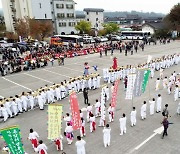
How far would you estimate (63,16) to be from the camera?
58.0 meters

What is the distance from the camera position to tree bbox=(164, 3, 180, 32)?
51.0m

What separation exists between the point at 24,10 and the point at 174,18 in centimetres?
3368

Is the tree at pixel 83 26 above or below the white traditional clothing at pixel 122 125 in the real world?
above

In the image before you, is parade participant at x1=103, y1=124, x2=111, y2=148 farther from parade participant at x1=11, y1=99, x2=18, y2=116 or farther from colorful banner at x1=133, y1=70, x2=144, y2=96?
parade participant at x1=11, y1=99, x2=18, y2=116

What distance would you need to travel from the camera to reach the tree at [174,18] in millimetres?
51016

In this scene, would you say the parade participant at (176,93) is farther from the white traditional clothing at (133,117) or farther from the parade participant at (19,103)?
the parade participant at (19,103)

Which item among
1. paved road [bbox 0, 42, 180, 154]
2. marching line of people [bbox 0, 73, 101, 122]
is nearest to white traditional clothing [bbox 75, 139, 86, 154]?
paved road [bbox 0, 42, 180, 154]

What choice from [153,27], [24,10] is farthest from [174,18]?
[24,10]

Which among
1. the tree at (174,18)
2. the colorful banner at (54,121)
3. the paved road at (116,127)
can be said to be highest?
the tree at (174,18)

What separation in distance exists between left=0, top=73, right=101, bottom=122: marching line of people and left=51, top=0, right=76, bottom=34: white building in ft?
140

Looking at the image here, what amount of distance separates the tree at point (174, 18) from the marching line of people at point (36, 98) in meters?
40.8

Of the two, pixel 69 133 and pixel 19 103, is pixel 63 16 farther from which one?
pixel 69 133

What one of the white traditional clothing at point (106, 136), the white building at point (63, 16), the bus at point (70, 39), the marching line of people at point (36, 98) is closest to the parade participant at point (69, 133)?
the white traditional clothing at point (106, 136)

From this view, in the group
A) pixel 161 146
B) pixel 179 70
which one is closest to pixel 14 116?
pixel 161 146
